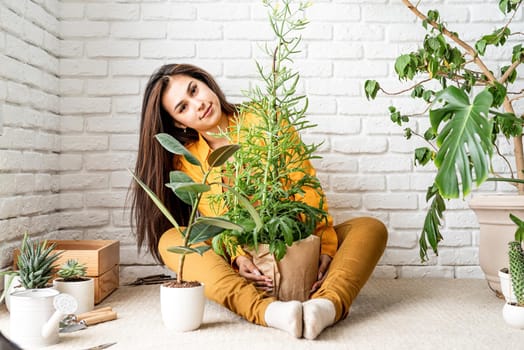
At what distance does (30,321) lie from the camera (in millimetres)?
1564

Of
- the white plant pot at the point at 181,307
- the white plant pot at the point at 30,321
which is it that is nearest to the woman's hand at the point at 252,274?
the white plant pot at the point at 181,307

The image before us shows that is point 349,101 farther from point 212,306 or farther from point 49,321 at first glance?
point 49,321

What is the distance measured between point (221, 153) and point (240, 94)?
102 centimetres

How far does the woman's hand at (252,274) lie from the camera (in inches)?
73.7

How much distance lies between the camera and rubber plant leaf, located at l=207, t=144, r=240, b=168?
5.31 ft

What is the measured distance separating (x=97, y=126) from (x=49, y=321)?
1.21 meters

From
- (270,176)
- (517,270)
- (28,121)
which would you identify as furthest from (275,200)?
(28,121)

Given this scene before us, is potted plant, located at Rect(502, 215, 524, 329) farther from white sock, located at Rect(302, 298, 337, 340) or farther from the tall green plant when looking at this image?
white sock, located at Rect(302, 298, 337, 340)

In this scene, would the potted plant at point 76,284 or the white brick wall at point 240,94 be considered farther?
the white brick wall at point 240,94

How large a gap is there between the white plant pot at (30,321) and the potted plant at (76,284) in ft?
0.89

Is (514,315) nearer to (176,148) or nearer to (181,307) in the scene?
(181,307)

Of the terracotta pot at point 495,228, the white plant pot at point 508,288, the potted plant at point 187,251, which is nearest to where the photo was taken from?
the potted plant at point 187,251

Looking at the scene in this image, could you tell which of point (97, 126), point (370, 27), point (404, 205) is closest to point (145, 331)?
point (97, 126)

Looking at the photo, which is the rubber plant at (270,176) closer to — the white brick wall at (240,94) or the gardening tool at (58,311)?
the gardening tool at (58,311)
